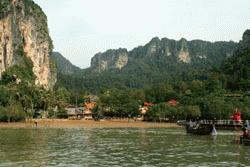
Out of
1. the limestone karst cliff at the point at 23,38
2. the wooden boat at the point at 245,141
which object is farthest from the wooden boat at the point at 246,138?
the limestone karst cliff at the point at 23,38

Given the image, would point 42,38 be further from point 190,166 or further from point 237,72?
point 190,166

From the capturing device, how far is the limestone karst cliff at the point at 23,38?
153 meters

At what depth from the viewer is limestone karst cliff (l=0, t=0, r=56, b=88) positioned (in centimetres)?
15275

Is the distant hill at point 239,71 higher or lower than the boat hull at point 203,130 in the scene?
higher

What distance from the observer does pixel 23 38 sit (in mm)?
174125

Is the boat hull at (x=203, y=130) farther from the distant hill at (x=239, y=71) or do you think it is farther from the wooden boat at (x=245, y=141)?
the distant hill at (x=239, y=71)

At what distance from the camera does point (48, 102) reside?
455 feet

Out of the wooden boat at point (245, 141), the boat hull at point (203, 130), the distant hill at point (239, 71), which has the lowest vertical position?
the wooden boat at point (245, 141)

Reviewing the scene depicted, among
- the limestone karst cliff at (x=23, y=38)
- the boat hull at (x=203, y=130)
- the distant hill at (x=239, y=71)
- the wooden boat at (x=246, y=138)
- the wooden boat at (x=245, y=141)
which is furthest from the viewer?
the distant hill at (x=239, y=71)

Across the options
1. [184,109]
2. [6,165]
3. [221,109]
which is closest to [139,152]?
[6,165]

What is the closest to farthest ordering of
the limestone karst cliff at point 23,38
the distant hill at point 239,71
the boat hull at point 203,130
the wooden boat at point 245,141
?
the wooden boat at point 245,141, the boat hull at point 203,130, the limestone karst cliff at point 23,38, the distant hill at point 239,71

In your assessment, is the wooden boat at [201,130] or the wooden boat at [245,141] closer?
the wooden boat at [245,141]

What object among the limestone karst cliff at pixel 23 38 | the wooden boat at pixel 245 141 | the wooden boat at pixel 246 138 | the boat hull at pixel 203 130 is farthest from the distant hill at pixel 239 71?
the wooden boat at pixel 245 141

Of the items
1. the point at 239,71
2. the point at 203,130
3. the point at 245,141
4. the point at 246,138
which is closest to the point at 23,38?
the point at 239,71
